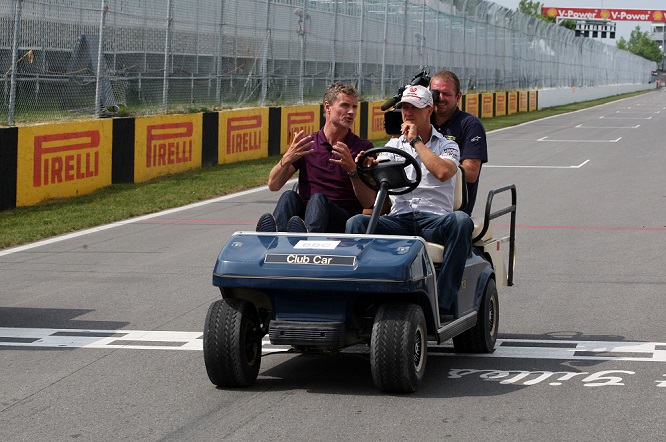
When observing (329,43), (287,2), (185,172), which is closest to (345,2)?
(329,43)

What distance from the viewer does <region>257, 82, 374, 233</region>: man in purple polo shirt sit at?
6.92m

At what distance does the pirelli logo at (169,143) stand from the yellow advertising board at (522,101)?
36245 millimetres

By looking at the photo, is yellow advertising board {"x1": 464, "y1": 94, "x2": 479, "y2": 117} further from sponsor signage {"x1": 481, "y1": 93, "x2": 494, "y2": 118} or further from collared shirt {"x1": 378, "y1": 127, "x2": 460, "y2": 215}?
collared shirt {"x1": 378, "y1": 127, "x2": 460, "y2": 215}

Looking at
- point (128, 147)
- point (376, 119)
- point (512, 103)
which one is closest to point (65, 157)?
point (128, 147)

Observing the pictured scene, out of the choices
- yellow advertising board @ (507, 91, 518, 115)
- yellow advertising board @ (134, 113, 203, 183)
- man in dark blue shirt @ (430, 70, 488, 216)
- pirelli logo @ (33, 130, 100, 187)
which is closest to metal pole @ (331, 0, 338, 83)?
yellow advertising board @ (134, 113, 203, 183)

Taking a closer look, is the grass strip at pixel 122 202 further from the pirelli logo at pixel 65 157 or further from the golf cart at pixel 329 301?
the golf cart at pixel 329 301

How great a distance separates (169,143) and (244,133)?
Answer: 11.4ft

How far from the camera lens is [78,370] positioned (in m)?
6.73

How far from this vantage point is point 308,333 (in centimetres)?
602

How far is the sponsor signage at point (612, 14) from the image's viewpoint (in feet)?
455

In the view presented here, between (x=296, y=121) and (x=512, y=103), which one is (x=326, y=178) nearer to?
(x=296, y=121)

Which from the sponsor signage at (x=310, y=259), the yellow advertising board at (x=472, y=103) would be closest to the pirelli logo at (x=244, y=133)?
the sponsor signage at (x=310, y=259)

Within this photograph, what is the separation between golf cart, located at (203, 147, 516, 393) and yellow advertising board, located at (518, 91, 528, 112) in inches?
1934

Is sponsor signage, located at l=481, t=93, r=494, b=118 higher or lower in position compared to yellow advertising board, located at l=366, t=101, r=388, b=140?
higher
